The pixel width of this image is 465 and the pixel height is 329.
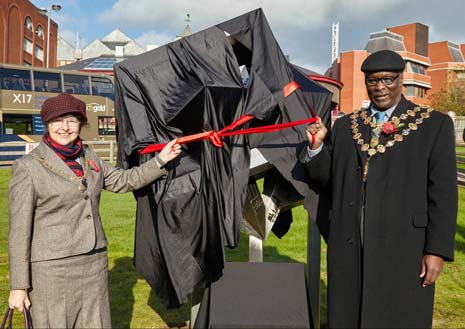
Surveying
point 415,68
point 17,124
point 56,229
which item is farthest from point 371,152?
point 415,68

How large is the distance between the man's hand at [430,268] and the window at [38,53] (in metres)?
53.1

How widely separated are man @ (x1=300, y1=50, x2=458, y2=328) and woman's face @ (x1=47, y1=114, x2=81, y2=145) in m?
1.45

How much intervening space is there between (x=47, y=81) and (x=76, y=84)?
1.44 metres

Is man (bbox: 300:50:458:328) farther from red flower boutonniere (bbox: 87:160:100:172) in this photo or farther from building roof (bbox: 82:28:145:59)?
building roof (bbox: 82:28:145:59)

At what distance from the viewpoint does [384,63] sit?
2439 mm

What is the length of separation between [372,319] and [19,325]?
12.0 ft

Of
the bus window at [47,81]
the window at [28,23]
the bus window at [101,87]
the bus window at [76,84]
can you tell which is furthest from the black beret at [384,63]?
the window at [28,23]

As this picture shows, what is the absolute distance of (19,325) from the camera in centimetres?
445

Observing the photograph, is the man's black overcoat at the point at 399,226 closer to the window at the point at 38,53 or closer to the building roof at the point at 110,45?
the window at the point at 38,53

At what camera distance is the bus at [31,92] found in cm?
1955

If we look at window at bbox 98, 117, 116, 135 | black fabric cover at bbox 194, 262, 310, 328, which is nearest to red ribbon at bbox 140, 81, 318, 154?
black fabric cover at bbox 194, 262, 310, 328

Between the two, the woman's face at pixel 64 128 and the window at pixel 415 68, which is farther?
the window at pixel 415 68

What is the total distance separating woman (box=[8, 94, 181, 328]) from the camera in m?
2.56

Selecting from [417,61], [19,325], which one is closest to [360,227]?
[19,325]
